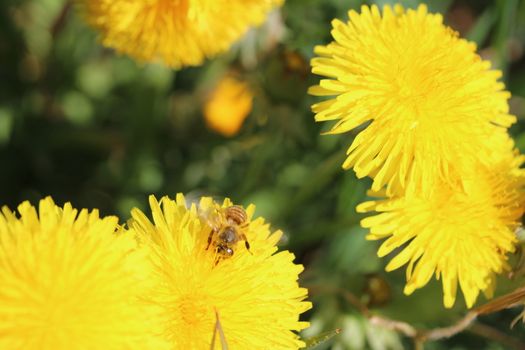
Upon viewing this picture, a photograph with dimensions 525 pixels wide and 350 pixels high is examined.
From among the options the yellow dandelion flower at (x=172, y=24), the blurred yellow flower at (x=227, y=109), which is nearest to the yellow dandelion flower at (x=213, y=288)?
the yellow dandelion flower at (x=172, y=24)

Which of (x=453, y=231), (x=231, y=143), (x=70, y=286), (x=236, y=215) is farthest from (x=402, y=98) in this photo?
(x=231, y=143)

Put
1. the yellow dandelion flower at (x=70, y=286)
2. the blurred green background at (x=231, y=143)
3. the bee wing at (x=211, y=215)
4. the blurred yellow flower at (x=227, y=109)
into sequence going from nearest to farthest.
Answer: the yellow dandelion flower at (x=70, y=286), the bee wing at (x=211, y=215), the blurred green background at (x=231, y=143), the blurred yellow flower at (x=227, y=109)

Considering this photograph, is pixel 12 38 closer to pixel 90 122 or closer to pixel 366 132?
pixel 90 122

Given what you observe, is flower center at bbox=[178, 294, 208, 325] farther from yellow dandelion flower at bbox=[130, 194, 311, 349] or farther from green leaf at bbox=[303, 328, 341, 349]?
green leaf at bbox=[303, 328, 341, 349]

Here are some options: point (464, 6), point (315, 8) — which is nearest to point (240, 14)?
→ point (315, 8)

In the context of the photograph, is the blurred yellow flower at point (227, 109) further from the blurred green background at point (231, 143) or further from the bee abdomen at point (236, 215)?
the bee abdomen at point (236, 215)

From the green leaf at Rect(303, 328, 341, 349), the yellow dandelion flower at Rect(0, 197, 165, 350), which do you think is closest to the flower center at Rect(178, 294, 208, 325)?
the yellow dandelion flower at Rect(0, 197, 165, 350)
